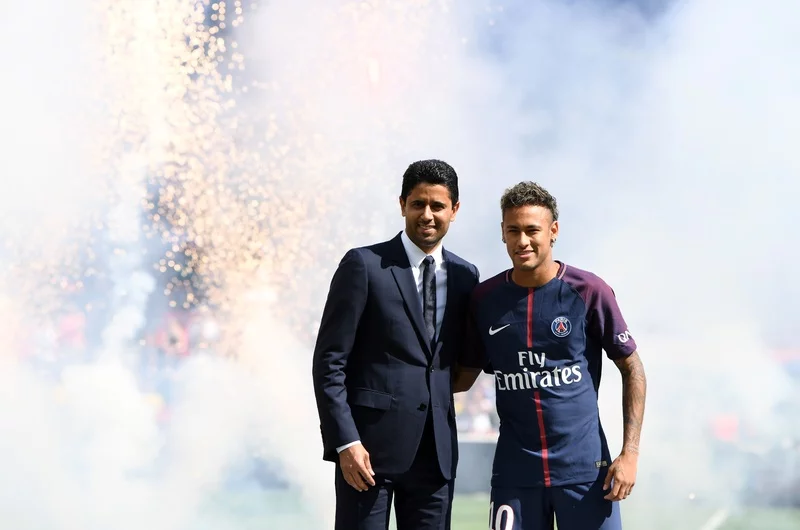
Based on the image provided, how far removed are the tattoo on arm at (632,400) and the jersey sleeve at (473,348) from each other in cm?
45

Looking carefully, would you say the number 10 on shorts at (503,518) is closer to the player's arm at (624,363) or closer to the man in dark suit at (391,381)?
the man in dark suit at (391,381)

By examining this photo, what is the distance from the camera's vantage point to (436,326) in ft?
9.70

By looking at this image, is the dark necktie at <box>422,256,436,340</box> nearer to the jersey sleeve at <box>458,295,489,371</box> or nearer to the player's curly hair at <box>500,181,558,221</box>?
the jersey sleeve at <box>458,295,489,371</box>

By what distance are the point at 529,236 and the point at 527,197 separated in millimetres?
122

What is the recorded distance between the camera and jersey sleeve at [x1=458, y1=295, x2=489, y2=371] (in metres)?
3.03

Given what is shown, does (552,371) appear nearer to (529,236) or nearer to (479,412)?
(529,236)

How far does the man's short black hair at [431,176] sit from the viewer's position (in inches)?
114

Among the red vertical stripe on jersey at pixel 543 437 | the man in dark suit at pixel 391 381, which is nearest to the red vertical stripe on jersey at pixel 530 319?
the red vertical stripe on jersey at pixel 543 437

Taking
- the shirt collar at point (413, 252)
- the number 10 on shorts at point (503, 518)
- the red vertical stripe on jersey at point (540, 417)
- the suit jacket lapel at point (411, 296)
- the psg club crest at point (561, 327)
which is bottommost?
the number 10 on shorts at point (503, 518)

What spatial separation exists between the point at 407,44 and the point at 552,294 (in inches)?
343

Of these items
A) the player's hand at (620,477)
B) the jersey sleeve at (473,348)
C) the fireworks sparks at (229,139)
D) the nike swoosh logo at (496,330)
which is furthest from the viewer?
the fireworks sparks at (229,139)

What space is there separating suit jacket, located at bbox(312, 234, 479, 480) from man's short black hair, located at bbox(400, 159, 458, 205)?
9.7 inches

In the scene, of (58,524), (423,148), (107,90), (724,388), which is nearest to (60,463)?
(58,524)

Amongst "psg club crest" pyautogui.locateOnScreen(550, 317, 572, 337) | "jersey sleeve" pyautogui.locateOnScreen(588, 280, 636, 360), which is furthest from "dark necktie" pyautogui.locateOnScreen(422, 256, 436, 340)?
"jersey sleeve" pyautogui.locateOnScreen(588, 280, 636, 360)
